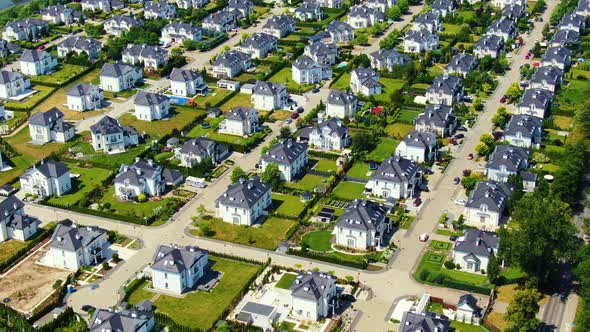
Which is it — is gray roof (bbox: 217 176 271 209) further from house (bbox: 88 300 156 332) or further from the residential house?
the residential house

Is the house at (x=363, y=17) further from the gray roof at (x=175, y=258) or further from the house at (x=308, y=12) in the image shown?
the gray roof at (x=175, y=258)

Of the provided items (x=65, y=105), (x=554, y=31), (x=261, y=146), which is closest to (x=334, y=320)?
(x=261, y=146)

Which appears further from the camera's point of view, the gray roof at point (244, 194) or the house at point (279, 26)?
the house at point (279, 26)

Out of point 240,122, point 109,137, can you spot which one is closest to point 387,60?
point 240,122

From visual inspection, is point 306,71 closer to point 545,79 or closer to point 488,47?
point 488,47

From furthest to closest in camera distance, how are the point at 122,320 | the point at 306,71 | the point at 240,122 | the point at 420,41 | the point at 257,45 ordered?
1. the point at 420,41
2. the point at 257,45
3. the point at 306,71
4. the point at 240,122
5. the point at 122,320

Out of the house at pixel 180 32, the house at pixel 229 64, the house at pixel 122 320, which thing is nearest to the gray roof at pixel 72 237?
the house at pixel 122 320
